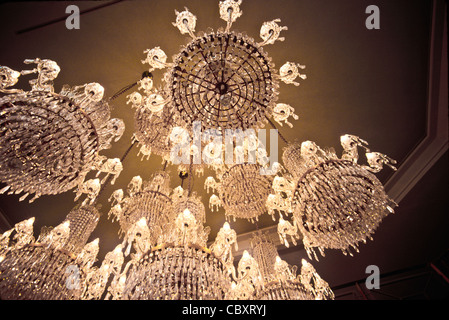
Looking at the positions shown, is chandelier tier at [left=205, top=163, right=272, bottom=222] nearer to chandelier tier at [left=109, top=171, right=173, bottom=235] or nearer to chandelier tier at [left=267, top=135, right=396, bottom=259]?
chandelier tier at [left=267, top=135, right=396, bottom=259]

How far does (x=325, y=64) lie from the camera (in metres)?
2.90

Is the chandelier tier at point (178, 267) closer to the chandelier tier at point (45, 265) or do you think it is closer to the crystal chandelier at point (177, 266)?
the crystal chandelier at point (177, 266)

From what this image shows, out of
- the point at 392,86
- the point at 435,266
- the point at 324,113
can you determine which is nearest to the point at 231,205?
the point at 324,113

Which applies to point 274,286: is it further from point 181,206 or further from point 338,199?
point 181,206

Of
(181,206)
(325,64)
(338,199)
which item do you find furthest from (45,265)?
(325,64)

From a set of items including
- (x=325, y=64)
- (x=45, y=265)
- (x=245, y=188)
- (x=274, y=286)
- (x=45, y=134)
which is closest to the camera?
(x=45, y=134)

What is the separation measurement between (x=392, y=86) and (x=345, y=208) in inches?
79.3

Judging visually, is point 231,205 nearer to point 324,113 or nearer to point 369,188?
point 369,188

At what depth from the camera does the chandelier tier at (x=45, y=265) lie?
175 centimetres

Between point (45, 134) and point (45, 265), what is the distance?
99 cm

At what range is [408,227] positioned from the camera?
12.9ft

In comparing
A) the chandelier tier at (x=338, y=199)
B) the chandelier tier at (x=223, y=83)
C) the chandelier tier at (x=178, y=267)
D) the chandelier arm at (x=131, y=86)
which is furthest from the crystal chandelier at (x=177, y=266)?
the chandelier arm at (x=131, y=86)

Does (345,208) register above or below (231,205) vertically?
below

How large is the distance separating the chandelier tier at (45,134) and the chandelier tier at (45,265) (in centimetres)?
45
